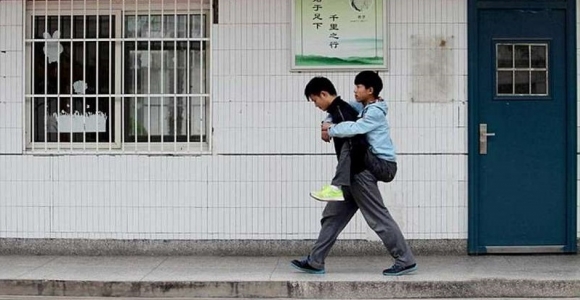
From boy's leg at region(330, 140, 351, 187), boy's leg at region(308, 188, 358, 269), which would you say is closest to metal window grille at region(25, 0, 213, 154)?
boy's leg at region(308, 188, 358, 269)

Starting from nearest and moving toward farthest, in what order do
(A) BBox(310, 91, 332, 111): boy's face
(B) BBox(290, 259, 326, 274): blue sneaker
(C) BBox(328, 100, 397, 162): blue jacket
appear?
(C) BBox(328, 100, 397, 162): blue jacket < (A) BBox(310, 91, 332, 111): boy's face < (B) BBox(290, 259, 326, 274): blue sneaker

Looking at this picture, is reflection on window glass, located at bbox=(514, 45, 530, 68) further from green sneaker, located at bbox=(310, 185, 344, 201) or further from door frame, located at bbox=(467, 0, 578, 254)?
green sneaker, located at bbox=(310, 185, 344, 201)

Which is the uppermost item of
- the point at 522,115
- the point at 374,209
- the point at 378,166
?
the point at 522,115

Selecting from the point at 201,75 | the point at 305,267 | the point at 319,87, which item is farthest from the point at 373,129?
the point at 201,75

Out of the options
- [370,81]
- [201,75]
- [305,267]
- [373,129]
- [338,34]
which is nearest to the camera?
[373,129]

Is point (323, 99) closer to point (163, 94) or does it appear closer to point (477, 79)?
point (477, 79)

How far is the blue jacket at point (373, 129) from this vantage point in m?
6.81

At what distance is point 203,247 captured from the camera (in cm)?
813

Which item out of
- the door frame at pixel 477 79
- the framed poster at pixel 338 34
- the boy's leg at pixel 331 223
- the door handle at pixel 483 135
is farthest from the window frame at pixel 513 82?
the boy's leg at pixel 331 223

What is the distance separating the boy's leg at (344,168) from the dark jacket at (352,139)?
0.12 feet

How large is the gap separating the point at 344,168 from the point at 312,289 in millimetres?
1001

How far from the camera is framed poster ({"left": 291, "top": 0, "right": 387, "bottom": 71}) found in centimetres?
795

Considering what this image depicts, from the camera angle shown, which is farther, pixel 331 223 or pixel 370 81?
pixel 331 223

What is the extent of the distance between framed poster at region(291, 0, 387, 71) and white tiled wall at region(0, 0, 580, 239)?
0.33 feet
